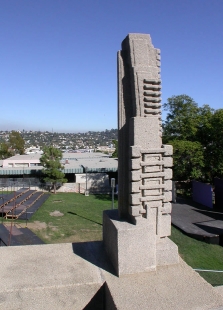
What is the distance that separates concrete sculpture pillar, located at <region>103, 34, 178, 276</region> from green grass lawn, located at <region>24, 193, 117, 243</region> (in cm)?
942

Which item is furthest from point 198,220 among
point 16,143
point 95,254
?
point 16,143

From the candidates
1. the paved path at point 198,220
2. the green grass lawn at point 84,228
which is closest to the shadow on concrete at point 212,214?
the paved path at point 198,220

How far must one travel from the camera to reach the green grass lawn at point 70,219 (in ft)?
45.0

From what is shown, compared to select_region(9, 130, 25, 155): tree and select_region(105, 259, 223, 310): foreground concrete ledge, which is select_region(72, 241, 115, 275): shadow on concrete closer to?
select_region(105, 259, 223, 310): foreground concrete ledge

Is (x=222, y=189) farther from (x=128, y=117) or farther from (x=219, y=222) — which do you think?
(x=128, y=117)

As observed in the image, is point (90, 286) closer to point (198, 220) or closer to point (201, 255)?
point (201, 255)

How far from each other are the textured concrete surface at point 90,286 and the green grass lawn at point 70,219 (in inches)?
363

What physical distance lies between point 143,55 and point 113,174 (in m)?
24.3

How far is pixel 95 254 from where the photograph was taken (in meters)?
4.60

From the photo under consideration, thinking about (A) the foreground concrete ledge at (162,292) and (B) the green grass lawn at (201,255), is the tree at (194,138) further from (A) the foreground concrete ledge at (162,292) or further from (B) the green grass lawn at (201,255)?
(A) the foreground concrete ledge at (162,292)

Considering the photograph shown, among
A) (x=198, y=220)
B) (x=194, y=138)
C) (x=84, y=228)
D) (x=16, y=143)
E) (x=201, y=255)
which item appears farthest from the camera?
(x=16, y=143)

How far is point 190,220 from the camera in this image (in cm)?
1545

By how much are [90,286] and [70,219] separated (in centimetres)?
1305

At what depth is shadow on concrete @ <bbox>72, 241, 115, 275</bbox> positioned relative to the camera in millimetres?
4265
